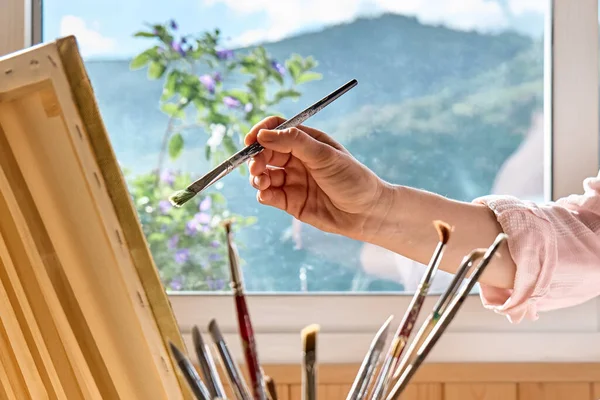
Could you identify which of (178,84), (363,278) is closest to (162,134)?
(178,84)

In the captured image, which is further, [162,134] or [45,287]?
[162,134]

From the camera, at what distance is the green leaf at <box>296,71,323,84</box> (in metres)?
1.52

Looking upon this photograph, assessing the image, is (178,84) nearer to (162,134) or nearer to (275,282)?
(162,134)

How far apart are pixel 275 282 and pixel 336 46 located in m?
0.49

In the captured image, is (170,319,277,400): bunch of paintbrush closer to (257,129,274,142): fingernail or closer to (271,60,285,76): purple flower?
(257,129,274,142): fingernail

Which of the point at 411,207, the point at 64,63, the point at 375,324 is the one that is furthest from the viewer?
the point at 375,324

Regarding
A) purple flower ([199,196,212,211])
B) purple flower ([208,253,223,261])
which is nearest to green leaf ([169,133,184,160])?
purple flower ([199,196,212,211])

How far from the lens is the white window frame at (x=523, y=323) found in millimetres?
1429

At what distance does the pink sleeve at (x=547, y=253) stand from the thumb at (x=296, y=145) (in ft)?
1.11

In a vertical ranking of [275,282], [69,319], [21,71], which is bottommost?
[69,319]

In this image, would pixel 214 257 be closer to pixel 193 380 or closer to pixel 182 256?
pixel 182 256

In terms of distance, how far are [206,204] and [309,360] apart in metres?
1.18

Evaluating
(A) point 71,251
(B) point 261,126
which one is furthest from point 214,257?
(A) point 71,251

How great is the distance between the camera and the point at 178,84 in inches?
60.0
